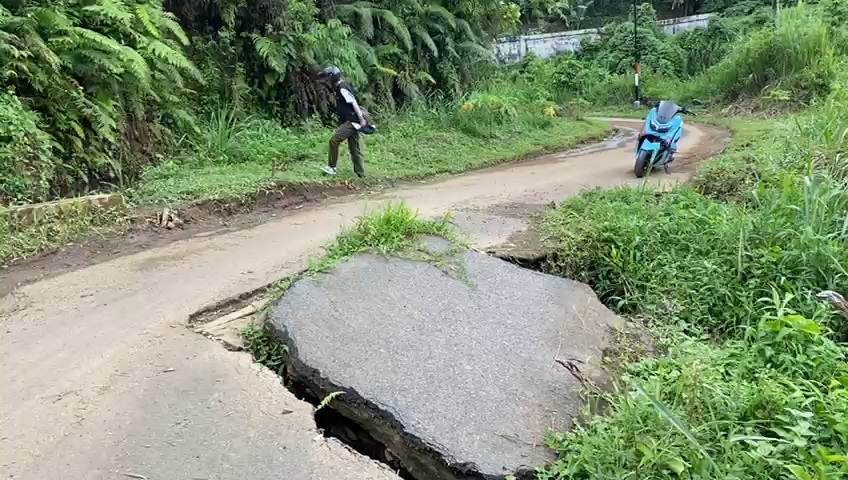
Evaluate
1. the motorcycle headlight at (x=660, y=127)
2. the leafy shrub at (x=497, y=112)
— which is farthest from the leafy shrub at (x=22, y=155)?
the leafy shrub at (x=497, y=112)

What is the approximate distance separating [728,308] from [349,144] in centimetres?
508

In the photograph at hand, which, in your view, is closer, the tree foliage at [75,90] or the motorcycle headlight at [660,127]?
the tree foliage at [75,90]

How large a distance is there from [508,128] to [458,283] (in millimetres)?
8420

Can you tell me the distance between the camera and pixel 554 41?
28.6 m

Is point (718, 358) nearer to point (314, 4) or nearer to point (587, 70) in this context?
point (314, 4)

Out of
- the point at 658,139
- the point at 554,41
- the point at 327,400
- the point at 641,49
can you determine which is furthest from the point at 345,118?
the point at 554,41

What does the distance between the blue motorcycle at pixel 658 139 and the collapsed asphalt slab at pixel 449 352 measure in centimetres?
468

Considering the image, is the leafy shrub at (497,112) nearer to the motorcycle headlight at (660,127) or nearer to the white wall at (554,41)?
the motorcycle headlight at (660,127)

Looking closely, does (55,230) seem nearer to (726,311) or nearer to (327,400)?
(327,400)

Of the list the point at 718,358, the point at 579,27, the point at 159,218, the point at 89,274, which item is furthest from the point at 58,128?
the point at 579,27

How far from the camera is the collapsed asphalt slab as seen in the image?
316 centimetres

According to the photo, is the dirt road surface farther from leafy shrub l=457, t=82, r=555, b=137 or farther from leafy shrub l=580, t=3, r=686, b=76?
leafy shrub l=580, t=3, r=686, b=76

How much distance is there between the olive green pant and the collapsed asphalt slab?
3.49 m

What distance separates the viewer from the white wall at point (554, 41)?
27500 mm
